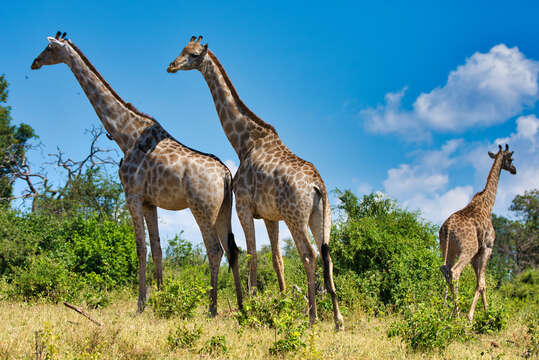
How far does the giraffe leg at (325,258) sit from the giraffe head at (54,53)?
6.06 meters

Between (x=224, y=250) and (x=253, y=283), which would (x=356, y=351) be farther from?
(x=224, y=250)

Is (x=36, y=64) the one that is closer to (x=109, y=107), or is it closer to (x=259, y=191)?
(x=109, y=107)

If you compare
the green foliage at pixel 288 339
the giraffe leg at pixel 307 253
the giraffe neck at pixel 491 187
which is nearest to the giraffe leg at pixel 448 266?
the giraffe neck at pixel 491 187

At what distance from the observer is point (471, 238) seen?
1005 centimetres

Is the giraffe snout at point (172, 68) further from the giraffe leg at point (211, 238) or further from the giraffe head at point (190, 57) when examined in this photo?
the giraffe leg at point (211, 238)

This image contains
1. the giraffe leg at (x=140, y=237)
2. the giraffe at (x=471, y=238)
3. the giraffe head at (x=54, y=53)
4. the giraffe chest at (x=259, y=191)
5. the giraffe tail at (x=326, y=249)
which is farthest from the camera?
the giraffe at (x=471, y=238)

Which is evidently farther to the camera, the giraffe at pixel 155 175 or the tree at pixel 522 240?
the tree at pixel 522 240

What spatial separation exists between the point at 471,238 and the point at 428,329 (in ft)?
14.9

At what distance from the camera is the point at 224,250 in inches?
334

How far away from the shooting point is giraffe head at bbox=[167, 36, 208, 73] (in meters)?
8.41

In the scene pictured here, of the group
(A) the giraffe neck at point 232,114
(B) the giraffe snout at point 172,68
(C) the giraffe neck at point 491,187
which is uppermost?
(B) the giraffe snout at point 172,68

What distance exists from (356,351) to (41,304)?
639 centimetres

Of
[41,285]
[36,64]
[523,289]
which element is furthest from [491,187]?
[36,64]

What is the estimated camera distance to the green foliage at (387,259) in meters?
10.7
